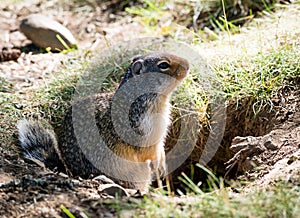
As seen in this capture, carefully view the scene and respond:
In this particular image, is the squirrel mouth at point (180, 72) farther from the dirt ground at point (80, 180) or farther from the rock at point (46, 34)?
the rock at point (46, 34)

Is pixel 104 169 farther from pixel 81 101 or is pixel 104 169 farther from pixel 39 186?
pixel 39 186

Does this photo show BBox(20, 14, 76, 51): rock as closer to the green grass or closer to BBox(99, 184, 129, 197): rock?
BBox(99, 184, 129, 197): rock

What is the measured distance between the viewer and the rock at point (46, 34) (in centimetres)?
722

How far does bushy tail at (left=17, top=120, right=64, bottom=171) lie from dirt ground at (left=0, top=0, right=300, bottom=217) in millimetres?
107

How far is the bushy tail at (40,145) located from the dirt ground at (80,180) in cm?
11

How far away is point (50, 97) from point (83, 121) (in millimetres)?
1000

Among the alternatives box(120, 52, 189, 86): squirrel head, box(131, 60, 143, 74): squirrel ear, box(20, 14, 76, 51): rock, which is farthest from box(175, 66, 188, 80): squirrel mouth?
box(20, 14, 76, 51): rock

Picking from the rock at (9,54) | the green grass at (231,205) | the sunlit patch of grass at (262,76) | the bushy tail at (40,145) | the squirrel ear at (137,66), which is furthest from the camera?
the rock at (9,54)

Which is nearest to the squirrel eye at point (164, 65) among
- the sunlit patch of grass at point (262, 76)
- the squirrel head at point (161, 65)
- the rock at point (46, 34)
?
the squirrel head at point (161, 65)

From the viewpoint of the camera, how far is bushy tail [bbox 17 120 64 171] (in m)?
4.86

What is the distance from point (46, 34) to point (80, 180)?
11.0ft

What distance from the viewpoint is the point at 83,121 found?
4.94 metres

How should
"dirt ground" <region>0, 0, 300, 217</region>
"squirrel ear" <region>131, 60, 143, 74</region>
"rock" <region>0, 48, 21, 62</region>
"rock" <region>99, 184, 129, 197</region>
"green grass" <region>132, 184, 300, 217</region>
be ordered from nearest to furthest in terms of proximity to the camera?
"green grass" <region>132, 184, 300, 217</region> → "dirt ground" <region>0, 0, 300, 217</region> → "rock" <region>99, 184, 129, 197</region> → "squirrel ear" <region>131, 60, 143, 74</region> → "rock" <region>0, 48, 21, 62</region>

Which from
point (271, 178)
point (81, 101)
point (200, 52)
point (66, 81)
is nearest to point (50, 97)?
point (66, 81)
